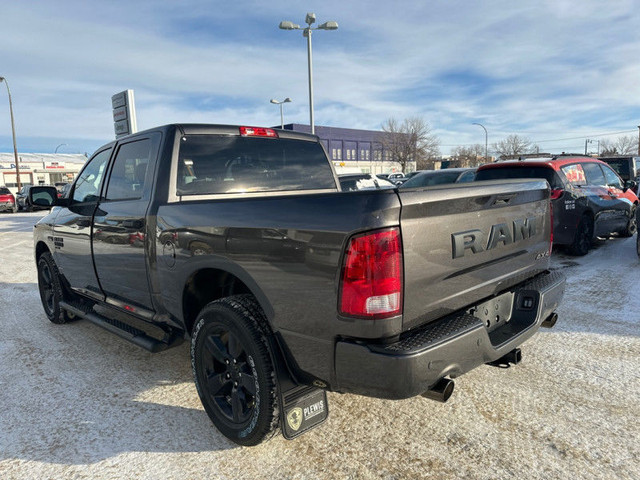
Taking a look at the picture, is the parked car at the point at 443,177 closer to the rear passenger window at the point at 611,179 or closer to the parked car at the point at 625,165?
the rear passenger window at the point at 611,179

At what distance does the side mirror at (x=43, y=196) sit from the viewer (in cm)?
434

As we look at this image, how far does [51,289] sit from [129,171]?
2.43 m

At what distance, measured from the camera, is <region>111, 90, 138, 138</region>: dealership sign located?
11.7 m

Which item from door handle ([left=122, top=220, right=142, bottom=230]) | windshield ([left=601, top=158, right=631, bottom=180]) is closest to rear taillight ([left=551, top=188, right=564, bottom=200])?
door handle ([left=122, top=220, right=142, bottom=230])

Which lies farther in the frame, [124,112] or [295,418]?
[124,112]

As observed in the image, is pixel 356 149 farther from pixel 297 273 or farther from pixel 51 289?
pixel 297 273

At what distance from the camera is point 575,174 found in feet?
25.1

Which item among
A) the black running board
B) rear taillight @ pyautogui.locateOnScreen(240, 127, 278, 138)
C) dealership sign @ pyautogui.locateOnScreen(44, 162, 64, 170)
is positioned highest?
dealership sign @ pyautogui.locateOnScreen(44, 162, 64, 170)

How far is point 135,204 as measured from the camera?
332 centimetres

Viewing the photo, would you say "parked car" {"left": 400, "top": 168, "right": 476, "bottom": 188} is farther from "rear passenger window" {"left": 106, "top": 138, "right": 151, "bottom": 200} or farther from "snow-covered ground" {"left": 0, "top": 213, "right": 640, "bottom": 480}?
"rear passenger window" {"left": 106, "top": 138, "right": 151, "bottom": 200}

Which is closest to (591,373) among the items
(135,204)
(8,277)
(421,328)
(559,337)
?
(559,337)

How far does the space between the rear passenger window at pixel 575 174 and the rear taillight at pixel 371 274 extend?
6.67 meters

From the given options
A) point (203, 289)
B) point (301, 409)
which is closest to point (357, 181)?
point (203, 289)

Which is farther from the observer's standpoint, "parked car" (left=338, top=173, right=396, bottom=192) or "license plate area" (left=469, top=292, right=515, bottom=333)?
"parked car" (left=338, top=173, right=396, bottom=192)
